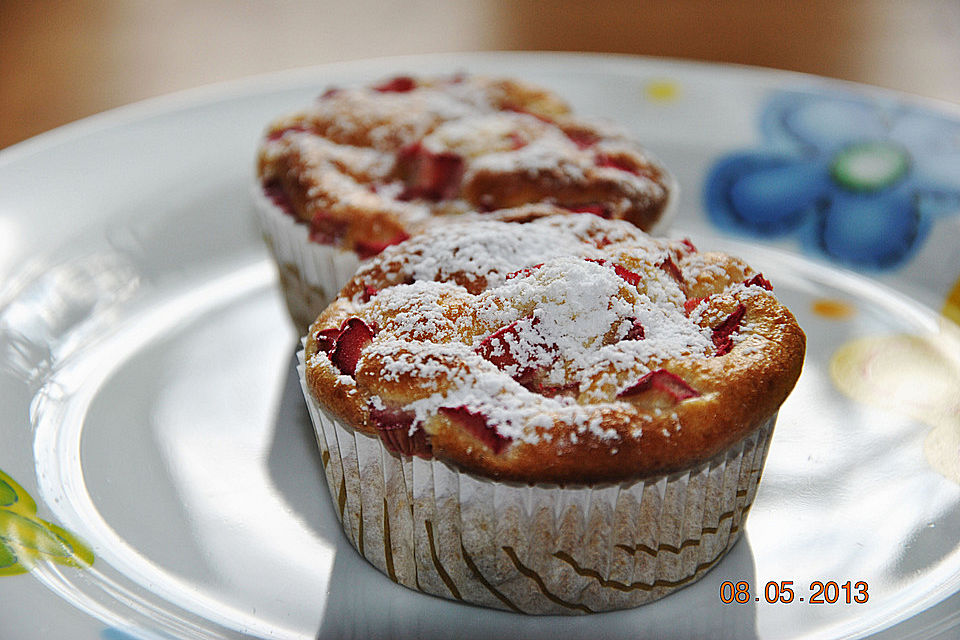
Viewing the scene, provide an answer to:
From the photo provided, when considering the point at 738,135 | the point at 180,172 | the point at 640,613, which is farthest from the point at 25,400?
the point at 738,135

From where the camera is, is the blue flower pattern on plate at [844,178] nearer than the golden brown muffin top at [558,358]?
No

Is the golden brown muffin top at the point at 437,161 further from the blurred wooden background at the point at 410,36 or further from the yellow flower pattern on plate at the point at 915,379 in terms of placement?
the blurred wooden background at the point at 410,36

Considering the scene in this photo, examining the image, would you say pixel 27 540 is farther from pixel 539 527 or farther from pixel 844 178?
pixel 844 178

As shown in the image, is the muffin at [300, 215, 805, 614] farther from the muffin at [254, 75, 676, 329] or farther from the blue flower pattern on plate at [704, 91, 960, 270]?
the blue flower pattern on plate at [704, 91, 960, 270]

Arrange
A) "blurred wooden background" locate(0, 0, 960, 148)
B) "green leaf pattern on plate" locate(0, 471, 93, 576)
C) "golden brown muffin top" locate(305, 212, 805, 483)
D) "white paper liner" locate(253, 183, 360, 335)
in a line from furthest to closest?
"blurred wooden background" locate(0, 0, 960, 148)
"white paper liner" locate(253, 183, 360, 335)
"green leaf pattern on plate" locate(0, 471, 93, 576)
"golden brown muffin top" locate(305, 212, 805, 483)

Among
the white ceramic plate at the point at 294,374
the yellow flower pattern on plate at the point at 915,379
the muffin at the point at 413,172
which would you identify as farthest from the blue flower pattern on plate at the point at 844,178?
the muffin at the point at 413,172

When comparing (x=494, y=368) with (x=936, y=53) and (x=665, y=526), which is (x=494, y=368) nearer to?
(x=665, y=526)

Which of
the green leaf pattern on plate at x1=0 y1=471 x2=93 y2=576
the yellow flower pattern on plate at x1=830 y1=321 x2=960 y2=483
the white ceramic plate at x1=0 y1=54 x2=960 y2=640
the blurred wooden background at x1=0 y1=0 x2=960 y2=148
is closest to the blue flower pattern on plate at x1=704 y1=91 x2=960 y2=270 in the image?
the white ceramic plate at x1=0 y1=54 x2=960 y2=640
